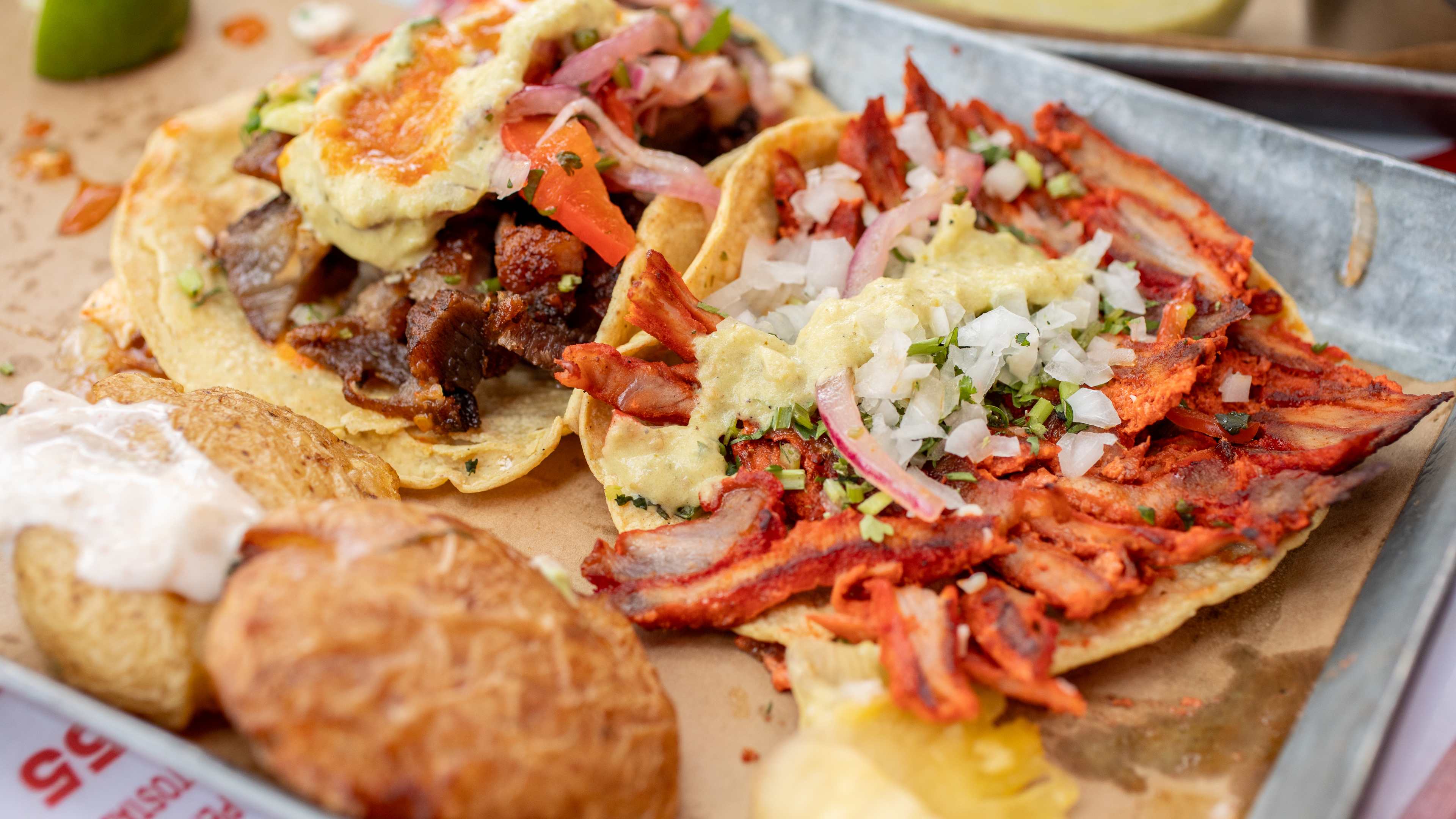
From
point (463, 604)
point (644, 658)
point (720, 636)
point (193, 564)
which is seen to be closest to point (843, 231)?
point (720, 636)

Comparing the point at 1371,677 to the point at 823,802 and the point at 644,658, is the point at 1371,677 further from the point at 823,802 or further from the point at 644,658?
the point at 644,658

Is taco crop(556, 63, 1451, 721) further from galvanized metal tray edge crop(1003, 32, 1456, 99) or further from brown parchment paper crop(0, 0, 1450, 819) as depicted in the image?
galvanized metal tray edge crop(1003, 32, 1456, 99)

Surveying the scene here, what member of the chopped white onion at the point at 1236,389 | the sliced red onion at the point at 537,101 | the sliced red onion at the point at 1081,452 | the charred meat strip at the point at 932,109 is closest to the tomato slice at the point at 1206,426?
the chopped white onion at the point at 1236,389

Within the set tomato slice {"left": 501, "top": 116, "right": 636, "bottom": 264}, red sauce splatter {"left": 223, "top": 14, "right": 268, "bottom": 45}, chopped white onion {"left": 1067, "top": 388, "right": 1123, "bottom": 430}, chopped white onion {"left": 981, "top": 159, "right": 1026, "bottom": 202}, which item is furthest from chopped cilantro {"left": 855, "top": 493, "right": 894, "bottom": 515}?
red sauce splatter {"left": 223, "top": 14, "right": 268, "bottom": 45}

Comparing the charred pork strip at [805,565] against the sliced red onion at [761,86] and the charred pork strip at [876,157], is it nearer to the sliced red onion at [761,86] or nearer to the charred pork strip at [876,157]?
the charred pork strip at [876,157]

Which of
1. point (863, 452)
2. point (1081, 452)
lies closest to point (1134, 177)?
point (1081, 452)

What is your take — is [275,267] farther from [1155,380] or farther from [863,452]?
[1155,380]
